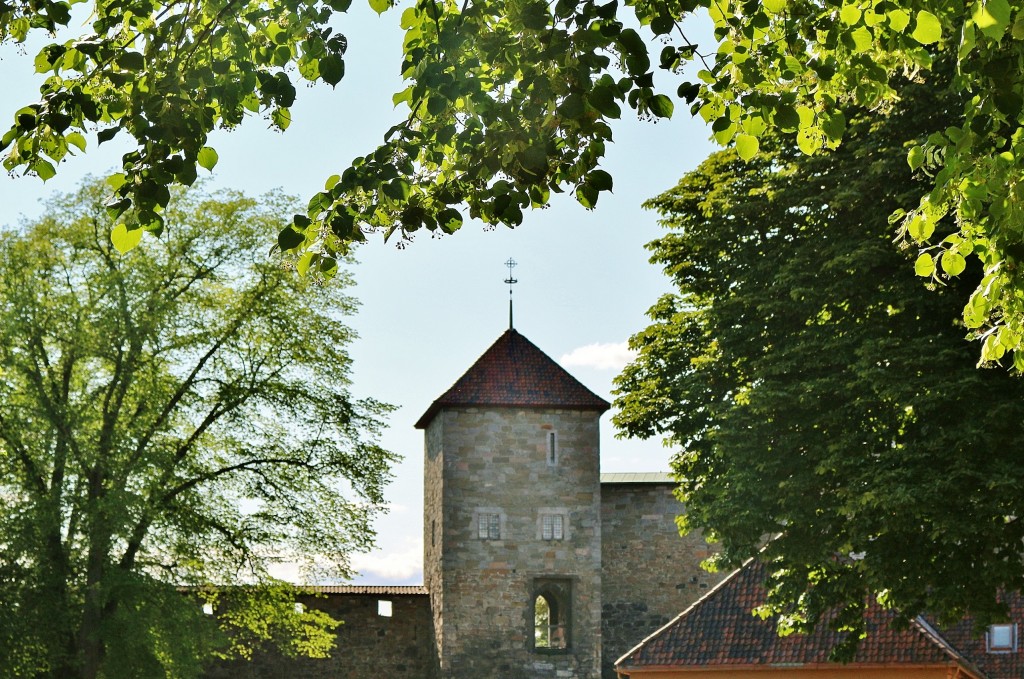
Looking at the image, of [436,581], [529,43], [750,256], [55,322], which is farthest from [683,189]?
[529,43]

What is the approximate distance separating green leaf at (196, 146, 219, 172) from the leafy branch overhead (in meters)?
0.02

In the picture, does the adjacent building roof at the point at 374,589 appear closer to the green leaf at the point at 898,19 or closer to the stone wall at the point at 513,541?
the stone wall at the point at 513,541

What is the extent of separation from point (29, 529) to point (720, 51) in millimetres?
16828

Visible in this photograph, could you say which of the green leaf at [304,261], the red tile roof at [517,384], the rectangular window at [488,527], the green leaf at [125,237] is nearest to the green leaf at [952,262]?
the green leaf at [304,261]

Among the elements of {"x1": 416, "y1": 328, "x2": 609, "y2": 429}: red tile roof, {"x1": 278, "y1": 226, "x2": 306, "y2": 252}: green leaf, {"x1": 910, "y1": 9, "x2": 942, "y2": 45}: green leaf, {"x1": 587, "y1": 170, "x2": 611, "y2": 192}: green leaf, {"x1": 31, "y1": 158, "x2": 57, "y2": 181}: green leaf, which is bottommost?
{"x1": 278, "y1": 226, "x2": 306, "y2": 252}: green leaf

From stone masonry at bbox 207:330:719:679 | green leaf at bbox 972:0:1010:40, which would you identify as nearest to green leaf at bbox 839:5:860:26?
green leaf at bbox 972:0:1010:40

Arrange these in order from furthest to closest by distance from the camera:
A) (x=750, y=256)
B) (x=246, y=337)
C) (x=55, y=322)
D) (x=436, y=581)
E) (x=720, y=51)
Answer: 1. (x=436, y=581)
2. (x=246, y=337)
3. (x=55, y=322)
4. (x=750, y=256)
5. (x=720, y=51)

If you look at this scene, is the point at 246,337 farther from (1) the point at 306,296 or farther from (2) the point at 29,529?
(2) the point at 29,529

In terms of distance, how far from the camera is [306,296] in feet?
83.0

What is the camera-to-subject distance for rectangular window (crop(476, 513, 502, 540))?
28891mm

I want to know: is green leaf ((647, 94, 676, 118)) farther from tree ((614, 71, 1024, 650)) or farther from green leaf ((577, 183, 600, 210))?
tree ((614, 71, 1024, 650))

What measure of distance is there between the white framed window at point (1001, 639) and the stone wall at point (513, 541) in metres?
7.72

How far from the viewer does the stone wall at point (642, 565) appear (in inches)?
1213

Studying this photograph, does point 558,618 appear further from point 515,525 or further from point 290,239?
point 290,239
